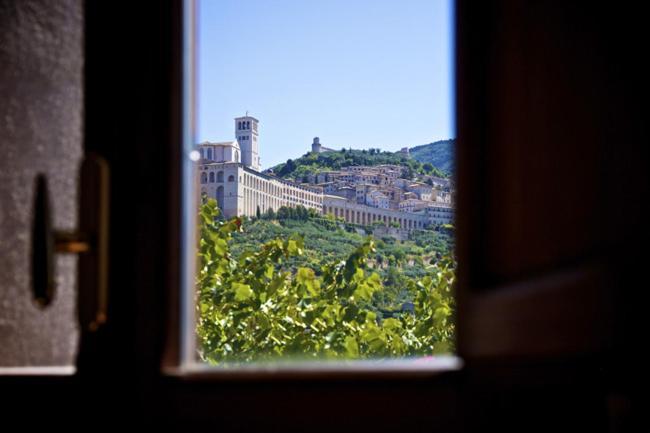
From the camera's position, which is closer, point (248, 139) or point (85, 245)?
point (85, 245)

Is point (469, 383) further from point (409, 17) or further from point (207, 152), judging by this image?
point (409, 17)

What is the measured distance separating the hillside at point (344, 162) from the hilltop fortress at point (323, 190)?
58 mm

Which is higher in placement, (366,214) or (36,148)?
(366,214)

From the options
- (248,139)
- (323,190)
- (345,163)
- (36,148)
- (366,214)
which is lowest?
(36,148)

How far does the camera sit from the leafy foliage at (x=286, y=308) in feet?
12.7

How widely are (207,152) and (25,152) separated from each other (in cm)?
535

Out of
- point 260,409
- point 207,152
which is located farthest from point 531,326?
point 207,152

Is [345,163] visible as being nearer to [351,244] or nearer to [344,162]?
[344,162]

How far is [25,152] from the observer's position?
1070 millimetres

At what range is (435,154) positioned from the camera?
22.5 ft

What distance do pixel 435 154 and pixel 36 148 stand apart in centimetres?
591

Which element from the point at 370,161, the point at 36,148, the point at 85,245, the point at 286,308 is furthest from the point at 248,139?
the point at 85,245

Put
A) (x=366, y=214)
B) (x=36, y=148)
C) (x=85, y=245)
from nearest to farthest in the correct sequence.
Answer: (x=85, y=245), (x=36, y=148), (x=366, y=214)

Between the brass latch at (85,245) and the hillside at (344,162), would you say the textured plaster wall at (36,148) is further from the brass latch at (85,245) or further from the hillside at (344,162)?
the hillside at (344,162)
